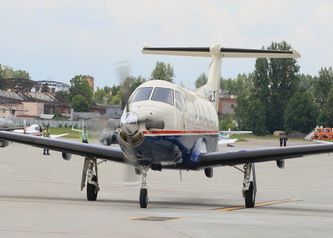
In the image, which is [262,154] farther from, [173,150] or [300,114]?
[300,114]

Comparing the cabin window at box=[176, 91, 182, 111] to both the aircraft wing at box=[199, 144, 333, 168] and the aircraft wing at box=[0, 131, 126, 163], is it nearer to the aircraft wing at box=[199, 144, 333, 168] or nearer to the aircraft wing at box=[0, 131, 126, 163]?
the aircraft wing at box=[199, 144, 333, 168]

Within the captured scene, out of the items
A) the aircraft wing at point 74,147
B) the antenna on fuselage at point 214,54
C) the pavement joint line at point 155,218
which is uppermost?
the antenna on fuselage at point 214,54

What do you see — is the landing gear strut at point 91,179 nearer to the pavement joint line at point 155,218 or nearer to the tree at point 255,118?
the pavement joint line at point 155,218

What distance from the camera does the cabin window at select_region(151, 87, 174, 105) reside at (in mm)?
20500

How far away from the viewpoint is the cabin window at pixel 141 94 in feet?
66.4

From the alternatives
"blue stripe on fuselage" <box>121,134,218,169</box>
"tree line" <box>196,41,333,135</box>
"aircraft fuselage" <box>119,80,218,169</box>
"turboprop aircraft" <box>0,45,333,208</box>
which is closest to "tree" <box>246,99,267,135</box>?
"tree line" <box>196,41,333,135</box>

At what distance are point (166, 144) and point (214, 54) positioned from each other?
43.8ft

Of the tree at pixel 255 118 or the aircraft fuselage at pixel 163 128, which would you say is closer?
the aircraft fuselage at pixel 163 128

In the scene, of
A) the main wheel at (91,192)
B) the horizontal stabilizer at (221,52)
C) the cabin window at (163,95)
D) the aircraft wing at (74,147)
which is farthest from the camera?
the horizontal stabilizer at (221,52)

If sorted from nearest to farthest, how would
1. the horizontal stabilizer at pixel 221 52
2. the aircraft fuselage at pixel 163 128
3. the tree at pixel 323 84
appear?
the aircraft fuselage at pixel 163 128, the horizontal stabilizer at pixel 221 52, the tree at pixel 323 84

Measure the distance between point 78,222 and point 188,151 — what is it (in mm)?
6518

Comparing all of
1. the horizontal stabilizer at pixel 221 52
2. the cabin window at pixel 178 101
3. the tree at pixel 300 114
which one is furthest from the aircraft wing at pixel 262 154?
the tree at pixel 300 114

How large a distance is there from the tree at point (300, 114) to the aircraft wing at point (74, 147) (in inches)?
5569

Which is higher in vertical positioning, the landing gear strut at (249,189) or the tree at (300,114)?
the tree at (300,114)
